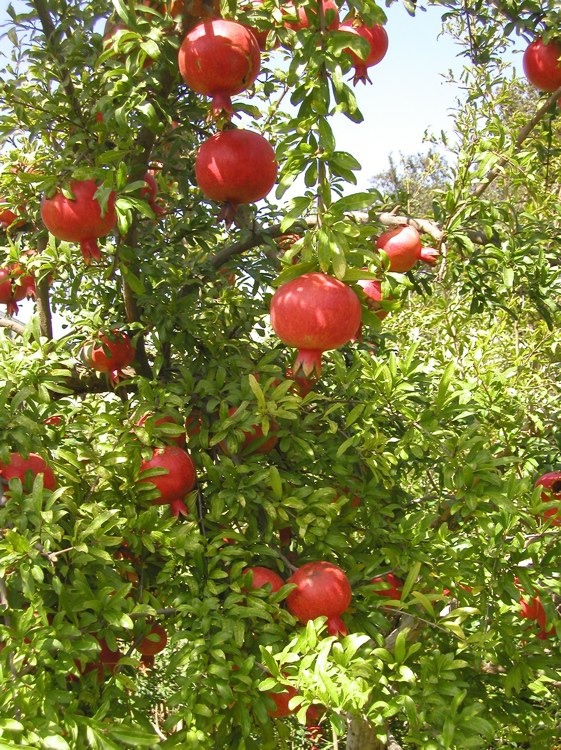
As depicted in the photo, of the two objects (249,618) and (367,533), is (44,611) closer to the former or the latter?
(249,618)

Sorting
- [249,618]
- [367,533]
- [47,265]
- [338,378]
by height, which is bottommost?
[249,618]

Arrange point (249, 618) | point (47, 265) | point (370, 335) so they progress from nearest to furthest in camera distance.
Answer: point (249, 618) < point (47, 265) < point (370, 335)

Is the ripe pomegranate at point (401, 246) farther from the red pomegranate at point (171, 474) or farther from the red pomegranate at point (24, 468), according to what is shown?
the red pomegranate at point (24, 468)

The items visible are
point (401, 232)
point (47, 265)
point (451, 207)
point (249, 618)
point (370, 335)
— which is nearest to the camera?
point (249, 618)

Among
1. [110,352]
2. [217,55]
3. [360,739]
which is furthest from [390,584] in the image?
[360,739]

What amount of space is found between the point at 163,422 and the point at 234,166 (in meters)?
0.57

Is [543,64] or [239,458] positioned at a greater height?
[543,64]

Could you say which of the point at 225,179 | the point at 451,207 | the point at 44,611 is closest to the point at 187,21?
the point at 225,179

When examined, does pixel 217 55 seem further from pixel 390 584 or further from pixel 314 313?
pixel 390 584

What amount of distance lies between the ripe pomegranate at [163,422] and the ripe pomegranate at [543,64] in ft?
4.47

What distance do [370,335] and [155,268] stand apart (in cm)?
62

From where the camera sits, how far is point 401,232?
1.60 m

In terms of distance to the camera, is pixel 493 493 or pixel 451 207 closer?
pixel 493 493

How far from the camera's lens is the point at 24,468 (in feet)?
4.71
